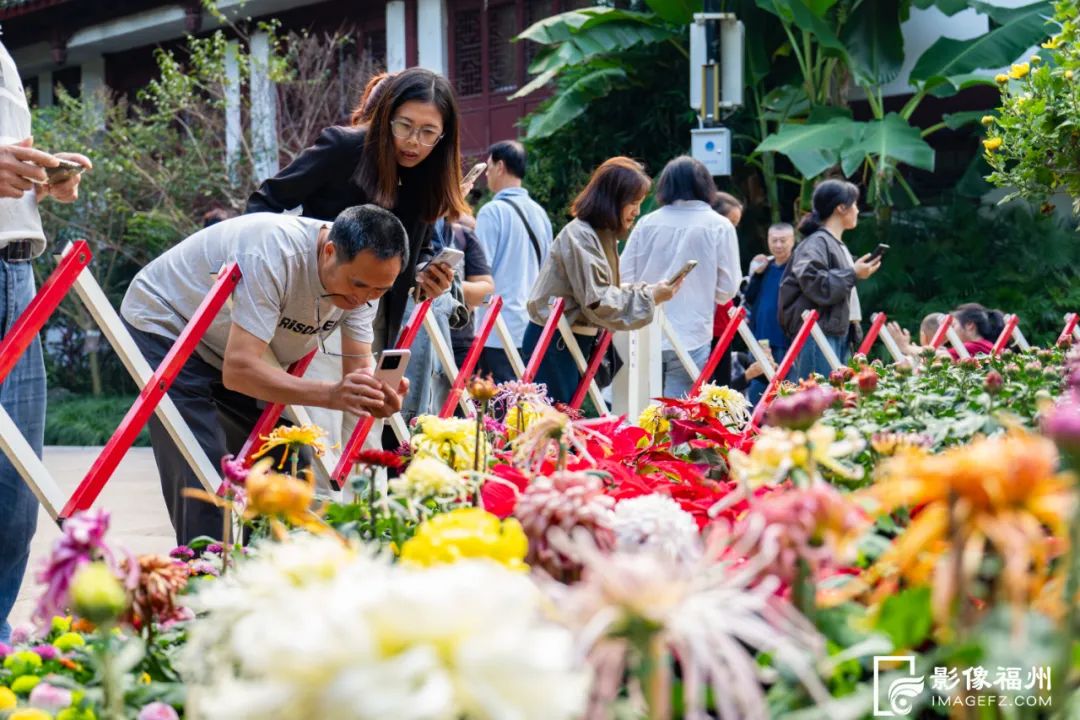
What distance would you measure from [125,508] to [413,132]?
4249 mm

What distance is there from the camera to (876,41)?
11742 millimetres

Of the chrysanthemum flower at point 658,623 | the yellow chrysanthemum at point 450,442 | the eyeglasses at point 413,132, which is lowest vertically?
the yellow chrysanthemum at point 450,442

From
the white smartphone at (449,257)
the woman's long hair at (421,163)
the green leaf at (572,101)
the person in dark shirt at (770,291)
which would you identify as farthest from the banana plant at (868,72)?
the woman's long hair at (421,163)

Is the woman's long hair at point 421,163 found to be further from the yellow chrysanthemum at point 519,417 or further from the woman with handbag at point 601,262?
the woman with handbag at point 601,262

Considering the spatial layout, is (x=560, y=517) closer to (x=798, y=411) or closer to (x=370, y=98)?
(x=798, y=411)

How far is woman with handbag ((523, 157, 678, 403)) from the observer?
5086mm

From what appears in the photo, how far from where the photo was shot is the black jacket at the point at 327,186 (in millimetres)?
3691

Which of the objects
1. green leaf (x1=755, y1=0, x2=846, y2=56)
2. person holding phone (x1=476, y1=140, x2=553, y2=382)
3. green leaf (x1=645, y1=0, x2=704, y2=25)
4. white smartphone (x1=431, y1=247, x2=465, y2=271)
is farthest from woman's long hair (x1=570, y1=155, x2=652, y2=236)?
green leaf (x1=645, y1=0, x2=704, y2=25)

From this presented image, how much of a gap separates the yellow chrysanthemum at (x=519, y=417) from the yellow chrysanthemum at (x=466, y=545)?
1.64 m

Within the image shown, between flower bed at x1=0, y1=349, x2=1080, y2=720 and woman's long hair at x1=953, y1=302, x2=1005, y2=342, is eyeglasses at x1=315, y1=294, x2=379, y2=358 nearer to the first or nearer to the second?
flower bed at x1=0, y1=349, x2=1080, y2=720

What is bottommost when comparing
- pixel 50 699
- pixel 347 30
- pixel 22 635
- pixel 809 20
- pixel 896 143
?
pixel 22 635

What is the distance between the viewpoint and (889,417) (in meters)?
2.22

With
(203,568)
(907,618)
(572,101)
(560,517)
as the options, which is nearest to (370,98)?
(203,568)

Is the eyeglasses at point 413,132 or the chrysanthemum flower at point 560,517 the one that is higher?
the eyeglasses at point 413,132
